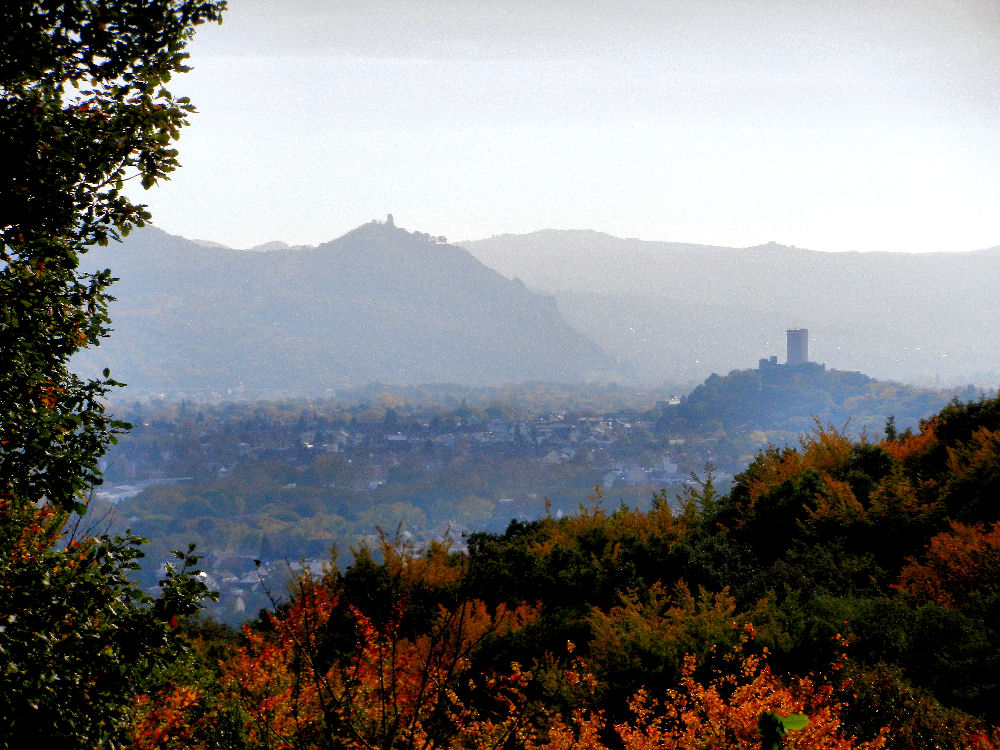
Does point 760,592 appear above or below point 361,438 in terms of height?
above

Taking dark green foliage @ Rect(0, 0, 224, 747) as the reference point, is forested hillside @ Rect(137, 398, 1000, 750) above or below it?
below

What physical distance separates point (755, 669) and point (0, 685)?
8223 mm

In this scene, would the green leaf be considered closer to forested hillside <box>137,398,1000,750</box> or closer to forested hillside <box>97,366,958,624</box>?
forested hillside <box>137,398,1000,750</box>

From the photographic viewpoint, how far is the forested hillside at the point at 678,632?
799 cm

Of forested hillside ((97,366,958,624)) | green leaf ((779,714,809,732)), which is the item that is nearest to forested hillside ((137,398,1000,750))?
green leaf ((779,714,809,732))

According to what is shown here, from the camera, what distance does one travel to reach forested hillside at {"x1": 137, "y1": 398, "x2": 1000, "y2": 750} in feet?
26.2

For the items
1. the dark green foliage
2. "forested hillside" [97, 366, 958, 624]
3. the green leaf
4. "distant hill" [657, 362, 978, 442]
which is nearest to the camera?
the green leaf

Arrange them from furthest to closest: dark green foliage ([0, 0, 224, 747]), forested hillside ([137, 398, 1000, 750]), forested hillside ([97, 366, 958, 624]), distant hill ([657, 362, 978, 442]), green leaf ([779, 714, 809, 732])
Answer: distant hill ([657, 362, 978, 442]) < forested hillside ([97, 366, 958, 624]) < forested hillside ([137, 398, 1000, 750]) < dark green foliage ([0, 0, 224, 747]) < green leaf ([779, 714, 809, 732])

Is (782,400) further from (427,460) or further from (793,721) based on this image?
(793,721)

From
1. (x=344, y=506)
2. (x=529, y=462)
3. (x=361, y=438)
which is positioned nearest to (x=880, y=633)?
(x=344, y=506)

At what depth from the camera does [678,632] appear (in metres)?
10.2

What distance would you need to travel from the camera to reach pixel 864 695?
8711 mm

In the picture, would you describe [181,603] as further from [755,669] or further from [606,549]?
[606,549]

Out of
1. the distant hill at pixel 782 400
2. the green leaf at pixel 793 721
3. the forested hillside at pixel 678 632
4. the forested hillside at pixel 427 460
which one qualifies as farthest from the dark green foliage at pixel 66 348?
the distant hill at pixel 782 400
